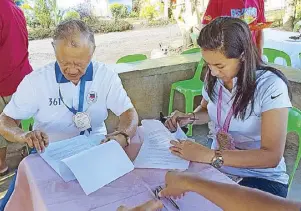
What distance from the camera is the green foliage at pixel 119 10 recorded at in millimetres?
11164

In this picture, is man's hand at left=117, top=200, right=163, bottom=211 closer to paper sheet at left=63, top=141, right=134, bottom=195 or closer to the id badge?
paper sheet at left=63, top=141, right=134, bottom=195

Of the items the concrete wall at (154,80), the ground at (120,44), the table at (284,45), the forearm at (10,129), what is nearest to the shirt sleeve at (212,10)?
the concrete wall at (154,80)

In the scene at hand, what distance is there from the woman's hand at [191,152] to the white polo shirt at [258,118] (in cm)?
29

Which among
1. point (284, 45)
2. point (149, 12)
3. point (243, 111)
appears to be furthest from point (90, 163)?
point (149, 12)

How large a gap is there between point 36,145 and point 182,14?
5.29 meters

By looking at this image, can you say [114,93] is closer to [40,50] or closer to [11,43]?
[11,43]

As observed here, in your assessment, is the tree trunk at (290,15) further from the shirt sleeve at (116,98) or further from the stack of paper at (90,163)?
the stack of paper at (90,163)

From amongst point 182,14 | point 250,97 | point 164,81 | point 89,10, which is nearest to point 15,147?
point 164,81

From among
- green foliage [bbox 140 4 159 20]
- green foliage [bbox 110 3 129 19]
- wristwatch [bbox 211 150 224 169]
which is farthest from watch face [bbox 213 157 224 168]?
green foliage [bbox 110 3 129 19]

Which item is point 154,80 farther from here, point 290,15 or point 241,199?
point 290,15

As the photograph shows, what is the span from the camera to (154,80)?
3477 millimetres

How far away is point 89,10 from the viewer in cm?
1045

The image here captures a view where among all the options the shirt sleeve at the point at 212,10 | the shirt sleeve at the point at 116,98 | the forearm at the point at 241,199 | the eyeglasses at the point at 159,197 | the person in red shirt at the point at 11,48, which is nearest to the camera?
the forearm at the point at 241,199

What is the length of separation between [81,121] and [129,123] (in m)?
0.23
